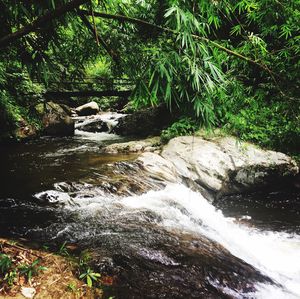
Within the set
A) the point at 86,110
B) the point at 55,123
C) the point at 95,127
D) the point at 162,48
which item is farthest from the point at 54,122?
the point at 162,48

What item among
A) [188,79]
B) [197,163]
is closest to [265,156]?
[197,163]

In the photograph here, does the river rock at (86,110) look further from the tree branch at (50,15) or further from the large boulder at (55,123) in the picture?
the tree branch at (50,15)

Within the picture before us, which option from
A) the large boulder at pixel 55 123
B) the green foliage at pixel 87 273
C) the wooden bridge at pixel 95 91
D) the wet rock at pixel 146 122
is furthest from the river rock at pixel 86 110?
the green foliage at pixel 87 273

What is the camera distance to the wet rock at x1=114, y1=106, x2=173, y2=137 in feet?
32.2

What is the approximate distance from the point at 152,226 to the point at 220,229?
1617mm

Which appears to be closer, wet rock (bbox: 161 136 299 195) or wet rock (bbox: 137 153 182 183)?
wet rock (bbox: 137 153 182 183)

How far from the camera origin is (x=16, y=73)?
7.20 meters

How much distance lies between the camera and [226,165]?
20.8 feet

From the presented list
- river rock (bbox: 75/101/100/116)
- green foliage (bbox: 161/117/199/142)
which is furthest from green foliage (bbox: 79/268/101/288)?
river rock (bbox: 75/101/100/116)

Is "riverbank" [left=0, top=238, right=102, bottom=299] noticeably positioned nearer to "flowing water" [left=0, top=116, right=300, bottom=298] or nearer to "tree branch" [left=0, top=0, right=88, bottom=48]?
"flowing water" [left=0, top=116, right=300, bottom=298]

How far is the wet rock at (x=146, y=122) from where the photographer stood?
982 centimetres

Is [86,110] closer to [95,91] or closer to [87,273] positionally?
[95,91]

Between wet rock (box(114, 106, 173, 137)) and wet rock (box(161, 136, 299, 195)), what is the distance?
9.68 ft

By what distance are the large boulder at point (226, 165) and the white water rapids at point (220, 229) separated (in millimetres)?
662
